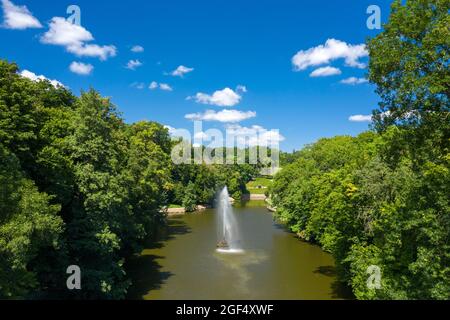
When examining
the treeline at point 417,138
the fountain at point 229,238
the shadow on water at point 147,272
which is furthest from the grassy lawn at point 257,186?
the treeline at point 417,138

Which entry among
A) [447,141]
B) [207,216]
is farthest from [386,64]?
[207,216]

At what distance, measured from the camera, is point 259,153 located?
14400 cm

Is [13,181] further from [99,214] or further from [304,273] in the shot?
[304,273]

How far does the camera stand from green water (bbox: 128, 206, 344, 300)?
25.0 m

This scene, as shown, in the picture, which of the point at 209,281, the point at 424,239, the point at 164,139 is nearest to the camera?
the point at 424,239

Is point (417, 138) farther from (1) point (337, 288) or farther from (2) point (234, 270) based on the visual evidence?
(2) point (234, 270)

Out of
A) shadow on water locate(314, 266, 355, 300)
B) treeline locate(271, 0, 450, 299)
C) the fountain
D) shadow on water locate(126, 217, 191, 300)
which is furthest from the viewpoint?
the fountain

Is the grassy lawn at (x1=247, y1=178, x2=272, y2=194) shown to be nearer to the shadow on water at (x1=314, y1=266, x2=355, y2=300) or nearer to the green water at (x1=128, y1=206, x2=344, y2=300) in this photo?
the green water at (x1=128, y1=206, x2=344, y2=300)

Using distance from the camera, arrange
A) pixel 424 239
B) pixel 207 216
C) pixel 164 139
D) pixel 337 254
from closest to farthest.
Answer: pixel 424 239, pixel 337 254, pixel 164 139, pixel 207 216

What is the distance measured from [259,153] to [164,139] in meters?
89.6

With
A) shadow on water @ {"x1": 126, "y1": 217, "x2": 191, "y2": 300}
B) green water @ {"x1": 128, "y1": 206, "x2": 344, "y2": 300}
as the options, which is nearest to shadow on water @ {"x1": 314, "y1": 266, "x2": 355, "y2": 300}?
green water @ {"x1": 128, "y1": 206, "x2": 344, "y2": 300}

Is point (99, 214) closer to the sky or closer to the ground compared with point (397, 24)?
closer to the ground

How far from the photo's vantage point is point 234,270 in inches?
1185

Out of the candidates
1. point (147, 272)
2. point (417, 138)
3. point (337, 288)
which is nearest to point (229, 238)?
point (147, 272)
